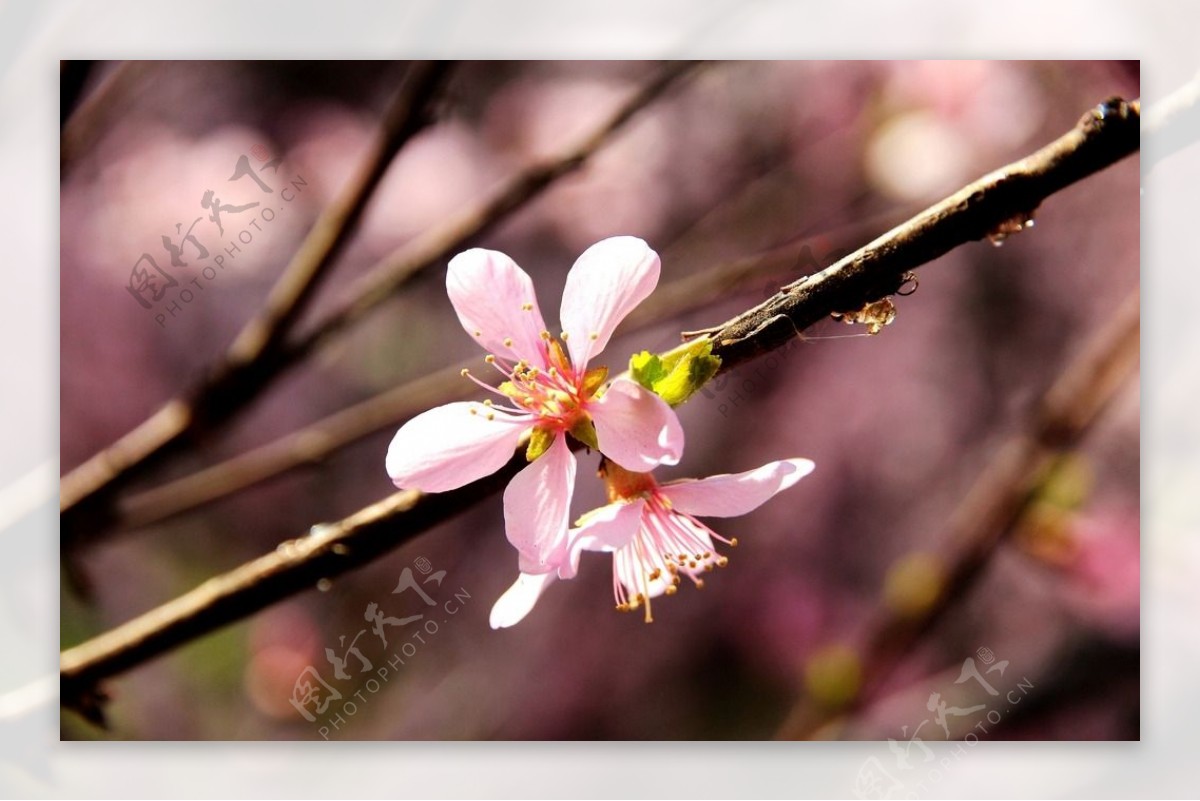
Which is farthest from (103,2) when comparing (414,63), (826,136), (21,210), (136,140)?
(826,136)

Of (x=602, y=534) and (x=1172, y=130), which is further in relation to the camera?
(x=1172, y=130)

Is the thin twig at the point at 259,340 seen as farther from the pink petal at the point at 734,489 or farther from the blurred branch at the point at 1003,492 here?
the blurred branch at the point at 1003,492

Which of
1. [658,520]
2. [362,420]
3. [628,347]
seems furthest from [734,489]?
[362,420]

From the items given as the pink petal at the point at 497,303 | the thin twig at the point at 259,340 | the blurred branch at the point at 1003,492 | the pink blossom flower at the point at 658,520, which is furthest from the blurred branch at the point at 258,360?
the blurred branch at the point at 1003,492

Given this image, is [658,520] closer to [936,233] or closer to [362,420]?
[936,233]

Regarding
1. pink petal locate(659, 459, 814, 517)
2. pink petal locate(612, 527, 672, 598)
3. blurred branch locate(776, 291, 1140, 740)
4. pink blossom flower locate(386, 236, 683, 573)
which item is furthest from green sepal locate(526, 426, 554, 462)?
blurred branch locate(776, 291, 1140, 740)
